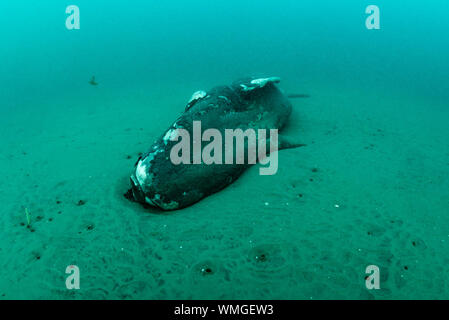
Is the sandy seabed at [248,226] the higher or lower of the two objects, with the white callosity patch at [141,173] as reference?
lower

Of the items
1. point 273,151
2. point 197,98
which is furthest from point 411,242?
point 197,98

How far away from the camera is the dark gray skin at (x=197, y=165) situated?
16.8 feet

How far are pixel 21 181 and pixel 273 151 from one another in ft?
18.7

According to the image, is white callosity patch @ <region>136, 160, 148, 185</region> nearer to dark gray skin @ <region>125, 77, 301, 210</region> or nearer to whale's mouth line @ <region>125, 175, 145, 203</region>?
dark gray skin @ <region>125, 77, 301, 210</region>

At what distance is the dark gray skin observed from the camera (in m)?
5.11

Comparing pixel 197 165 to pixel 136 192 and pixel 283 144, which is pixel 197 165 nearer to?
pixel 136 192

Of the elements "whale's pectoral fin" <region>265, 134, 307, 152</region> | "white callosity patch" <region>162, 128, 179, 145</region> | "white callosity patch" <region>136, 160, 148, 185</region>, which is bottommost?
"white callosity patch" <region>136, 160, 148, 185</region>

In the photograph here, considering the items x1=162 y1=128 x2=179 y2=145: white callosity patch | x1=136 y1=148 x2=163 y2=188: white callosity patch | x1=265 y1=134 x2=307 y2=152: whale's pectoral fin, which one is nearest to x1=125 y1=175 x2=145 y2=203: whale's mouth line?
x1=136 y1=148 x2=163 y2=188: white callosity patch

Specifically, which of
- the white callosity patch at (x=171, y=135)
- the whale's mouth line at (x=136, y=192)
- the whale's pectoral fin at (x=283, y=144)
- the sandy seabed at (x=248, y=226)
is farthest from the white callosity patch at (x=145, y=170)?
the whale's pectoral fin at (x=283, y=144)

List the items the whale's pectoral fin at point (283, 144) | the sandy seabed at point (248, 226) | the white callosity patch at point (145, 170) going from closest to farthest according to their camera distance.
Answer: the sandy seabed at point (248, 226) < the white callosity patch at point (145, 170) < the whale's pectoral fin at point (283, 144)

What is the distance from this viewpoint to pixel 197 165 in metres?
5.34

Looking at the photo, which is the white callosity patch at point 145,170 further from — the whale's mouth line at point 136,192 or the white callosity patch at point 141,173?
the whale's mouth line at point 136,192

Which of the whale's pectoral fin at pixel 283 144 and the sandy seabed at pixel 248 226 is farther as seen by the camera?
the whale's pectoral fin at pixel 283 144

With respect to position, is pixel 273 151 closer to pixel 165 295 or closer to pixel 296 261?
pixel 296 261
